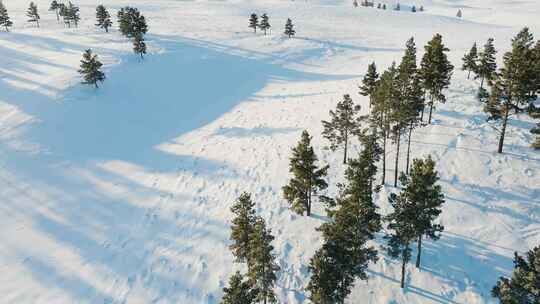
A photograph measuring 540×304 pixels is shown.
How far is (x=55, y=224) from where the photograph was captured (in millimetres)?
33812

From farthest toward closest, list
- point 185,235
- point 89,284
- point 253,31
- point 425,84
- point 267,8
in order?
point 267,8, point 253,31, point 425,84, point 185,235, point 89,284

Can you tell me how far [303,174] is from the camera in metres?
29.0

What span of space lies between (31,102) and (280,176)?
41830 mm

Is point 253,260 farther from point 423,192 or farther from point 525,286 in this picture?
point 525,286

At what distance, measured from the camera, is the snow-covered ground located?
2720cm

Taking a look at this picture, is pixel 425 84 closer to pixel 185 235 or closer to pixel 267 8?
pixel 185 235

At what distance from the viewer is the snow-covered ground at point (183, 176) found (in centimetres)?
2720

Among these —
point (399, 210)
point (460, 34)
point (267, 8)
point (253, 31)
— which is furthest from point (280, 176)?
point (267, 8)

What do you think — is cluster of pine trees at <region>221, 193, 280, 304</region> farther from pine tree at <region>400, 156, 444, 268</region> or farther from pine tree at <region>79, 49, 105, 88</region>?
pine tree at <region>79, 49, 105, 88</region>

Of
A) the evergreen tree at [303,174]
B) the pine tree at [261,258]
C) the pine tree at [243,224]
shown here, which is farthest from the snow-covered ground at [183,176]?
the pine tree at [243,224]

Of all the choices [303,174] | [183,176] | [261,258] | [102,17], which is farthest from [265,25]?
[261,258]

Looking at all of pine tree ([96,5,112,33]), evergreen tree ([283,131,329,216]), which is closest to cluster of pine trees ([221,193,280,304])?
evergreen tree ([283,131,329,216])

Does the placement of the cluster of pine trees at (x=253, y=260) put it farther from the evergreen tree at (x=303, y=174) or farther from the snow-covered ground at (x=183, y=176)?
the evergreen tree at (x=303, y=174)

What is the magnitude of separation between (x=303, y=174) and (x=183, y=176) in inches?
730
